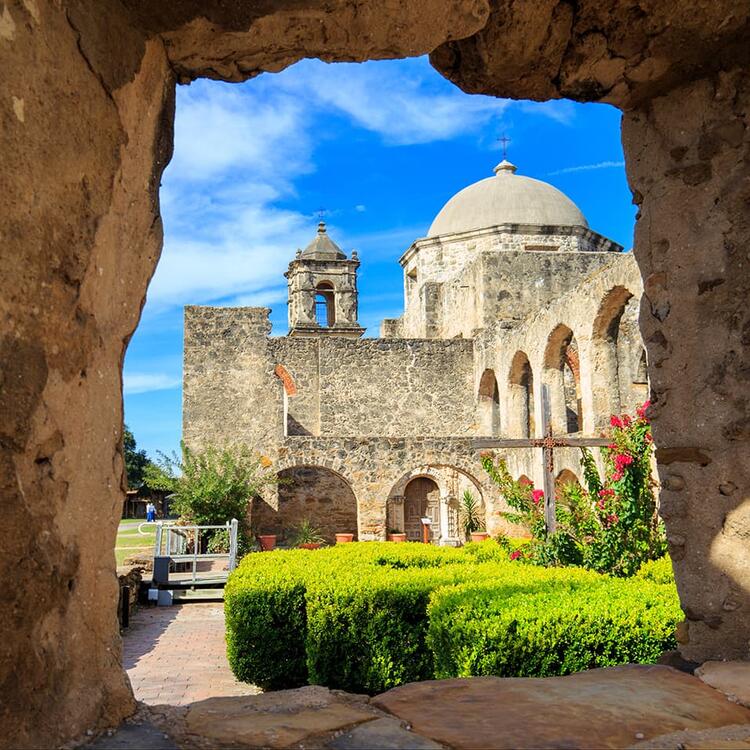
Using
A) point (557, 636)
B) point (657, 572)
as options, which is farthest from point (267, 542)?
point (557, 636)

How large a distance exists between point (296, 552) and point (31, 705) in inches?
349

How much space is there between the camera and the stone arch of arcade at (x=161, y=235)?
1693 mm

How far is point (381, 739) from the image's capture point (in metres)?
1.80

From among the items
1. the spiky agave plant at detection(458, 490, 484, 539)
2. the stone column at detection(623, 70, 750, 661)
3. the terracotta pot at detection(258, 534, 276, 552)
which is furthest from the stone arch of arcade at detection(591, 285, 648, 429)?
the stone column at detection(623, 70, 750, 661)

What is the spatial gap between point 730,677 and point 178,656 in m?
6.90

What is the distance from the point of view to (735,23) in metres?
2.61

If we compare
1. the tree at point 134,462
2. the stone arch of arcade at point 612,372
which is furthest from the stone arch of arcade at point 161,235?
the tree at point 134,462

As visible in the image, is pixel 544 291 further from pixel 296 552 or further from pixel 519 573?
→ pixel 519 573

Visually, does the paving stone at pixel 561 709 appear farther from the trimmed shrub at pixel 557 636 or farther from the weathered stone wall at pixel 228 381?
the weathered stone wall at pixel 228 381

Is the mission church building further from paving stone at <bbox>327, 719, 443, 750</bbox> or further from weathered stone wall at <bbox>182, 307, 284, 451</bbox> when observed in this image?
paving stone at <bbox>327, 719, 443, 750</bbox>

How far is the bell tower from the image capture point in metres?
28.1

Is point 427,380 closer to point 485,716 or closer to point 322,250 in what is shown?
point 322,250

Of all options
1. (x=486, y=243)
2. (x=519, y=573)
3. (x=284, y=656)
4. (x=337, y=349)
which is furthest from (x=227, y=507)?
(x=486, y=243)

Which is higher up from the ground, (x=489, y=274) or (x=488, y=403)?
(x=489, y=274)
